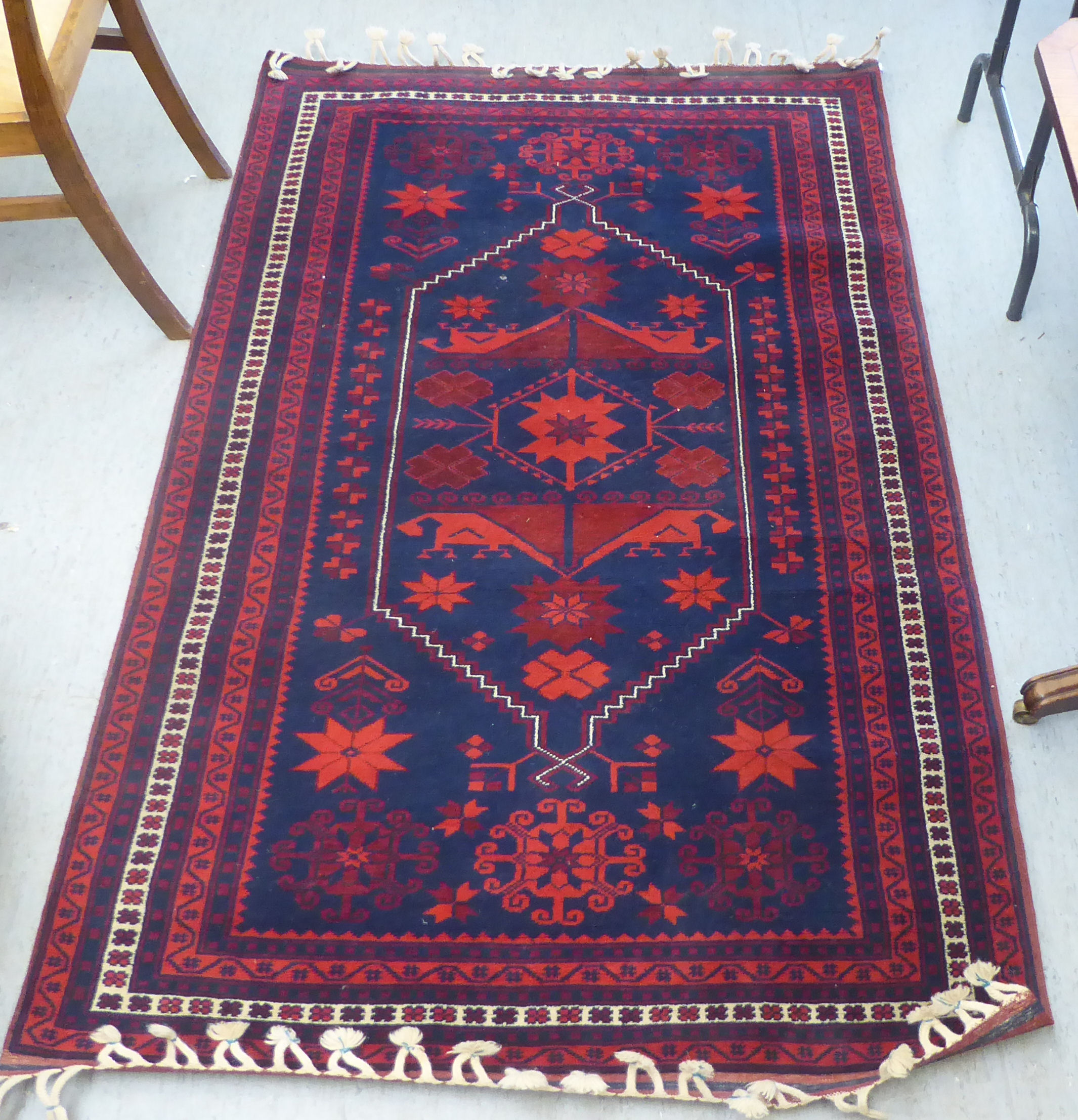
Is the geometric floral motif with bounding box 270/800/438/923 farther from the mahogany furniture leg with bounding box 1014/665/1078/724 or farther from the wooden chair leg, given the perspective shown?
the wooden chair leg

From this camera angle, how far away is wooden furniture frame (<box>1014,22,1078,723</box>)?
1706mm

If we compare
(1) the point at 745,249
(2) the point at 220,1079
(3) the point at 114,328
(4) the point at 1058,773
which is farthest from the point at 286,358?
(4) the point at 1058,773

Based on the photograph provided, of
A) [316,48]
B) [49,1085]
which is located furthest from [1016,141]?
[49,1085]

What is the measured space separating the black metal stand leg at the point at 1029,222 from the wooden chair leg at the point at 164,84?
5.65ft

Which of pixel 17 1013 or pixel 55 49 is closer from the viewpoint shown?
pixel 17 1013

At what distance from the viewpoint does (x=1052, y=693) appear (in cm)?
171

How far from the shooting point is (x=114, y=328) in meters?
2.31

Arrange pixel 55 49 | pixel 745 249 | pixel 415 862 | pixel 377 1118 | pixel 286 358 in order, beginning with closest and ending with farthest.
A: pixel 377 1118 < pixel 415 862 < pixel 55 49 < pixel 286 358 < pixel 745 249

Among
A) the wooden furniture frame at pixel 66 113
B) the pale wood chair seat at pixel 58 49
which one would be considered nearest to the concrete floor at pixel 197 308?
the wooden furniture frame at pixel 66 113

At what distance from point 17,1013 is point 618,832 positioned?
2.87 feet

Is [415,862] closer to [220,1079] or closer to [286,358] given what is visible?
[220,1079]

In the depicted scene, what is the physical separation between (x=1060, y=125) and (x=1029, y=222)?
460mm

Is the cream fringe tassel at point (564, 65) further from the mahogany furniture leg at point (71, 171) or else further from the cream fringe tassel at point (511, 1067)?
the cream fringe tassel at point (511, 1067)

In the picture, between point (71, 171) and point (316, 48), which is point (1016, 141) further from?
point (71, 171)
